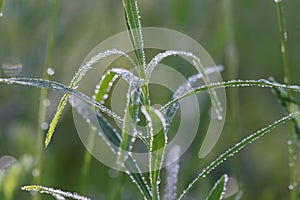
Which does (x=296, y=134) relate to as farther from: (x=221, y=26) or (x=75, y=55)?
(x=75, y=55)

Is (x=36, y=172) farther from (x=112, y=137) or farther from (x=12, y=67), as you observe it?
(x=12, y=67)

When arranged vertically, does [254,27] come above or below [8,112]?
above

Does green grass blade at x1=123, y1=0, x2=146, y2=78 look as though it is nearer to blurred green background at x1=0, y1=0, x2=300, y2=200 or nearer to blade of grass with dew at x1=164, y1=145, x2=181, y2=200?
blade of grass with dew at x1=164, y1=145, x2=181, y2=200

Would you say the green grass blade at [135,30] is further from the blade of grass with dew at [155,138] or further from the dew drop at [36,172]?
the dew drop at [36,172]

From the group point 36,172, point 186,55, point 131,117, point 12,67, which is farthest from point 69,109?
point 131,117

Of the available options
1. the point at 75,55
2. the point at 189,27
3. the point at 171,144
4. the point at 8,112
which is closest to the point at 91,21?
the point at 75,55

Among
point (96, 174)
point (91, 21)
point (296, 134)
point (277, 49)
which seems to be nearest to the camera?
point (296, 134)

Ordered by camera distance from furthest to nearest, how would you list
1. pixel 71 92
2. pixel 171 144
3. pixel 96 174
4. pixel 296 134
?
pixel 96 174, pixel 171 144, pixel 296 134, pixel 71 92

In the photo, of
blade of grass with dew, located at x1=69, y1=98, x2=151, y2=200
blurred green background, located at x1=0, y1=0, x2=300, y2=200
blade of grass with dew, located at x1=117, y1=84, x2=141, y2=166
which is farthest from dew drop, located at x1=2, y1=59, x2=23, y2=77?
blade of grass with dew, located at x1=117, y1=84, x2=141, y2=166
